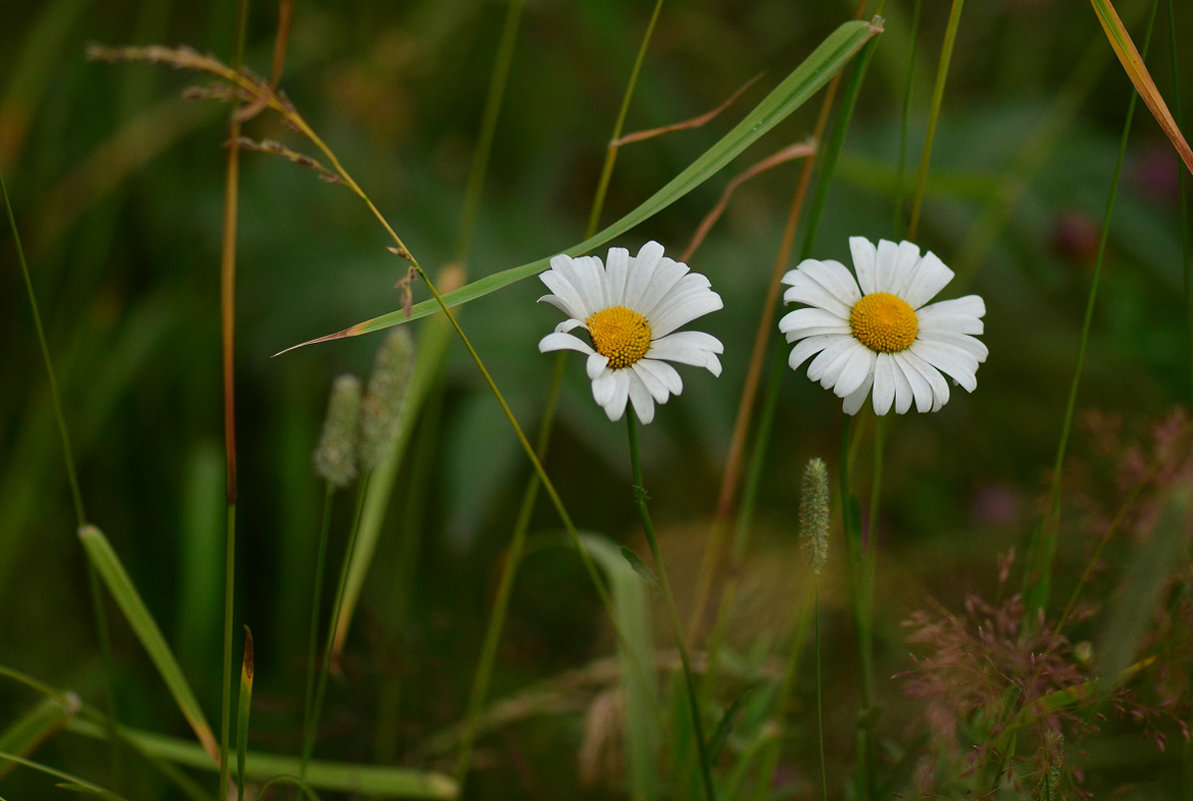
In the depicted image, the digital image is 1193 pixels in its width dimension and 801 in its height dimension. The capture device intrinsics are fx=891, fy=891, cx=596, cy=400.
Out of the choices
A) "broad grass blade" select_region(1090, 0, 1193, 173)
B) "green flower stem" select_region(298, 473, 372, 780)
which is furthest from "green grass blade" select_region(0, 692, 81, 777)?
"broad grass blade" select_region(1090, 0, 1193, 173)

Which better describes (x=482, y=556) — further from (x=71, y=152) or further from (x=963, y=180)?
(x=71, y=152)

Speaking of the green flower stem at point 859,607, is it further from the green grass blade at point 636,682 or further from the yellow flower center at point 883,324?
the green grass blade at point 636,682

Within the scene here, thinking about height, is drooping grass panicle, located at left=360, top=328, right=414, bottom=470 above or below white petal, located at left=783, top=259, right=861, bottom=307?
A: below

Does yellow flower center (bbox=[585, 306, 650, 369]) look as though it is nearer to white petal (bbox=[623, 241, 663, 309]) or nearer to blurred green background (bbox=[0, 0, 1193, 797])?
white petal (bbox=[623, 241, 663, 309])

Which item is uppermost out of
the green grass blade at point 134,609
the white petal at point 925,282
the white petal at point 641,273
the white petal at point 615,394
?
the white petal at point 925,282

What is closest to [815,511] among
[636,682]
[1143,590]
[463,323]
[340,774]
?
[1143,590]

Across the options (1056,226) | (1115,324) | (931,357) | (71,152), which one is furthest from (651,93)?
(931,357)

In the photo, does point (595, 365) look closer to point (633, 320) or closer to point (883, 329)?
point (633, 320)

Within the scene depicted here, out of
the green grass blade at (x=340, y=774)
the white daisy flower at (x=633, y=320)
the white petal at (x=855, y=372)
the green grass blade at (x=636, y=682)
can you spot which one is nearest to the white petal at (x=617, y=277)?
the white daisy flower at (x=633, y=320)
